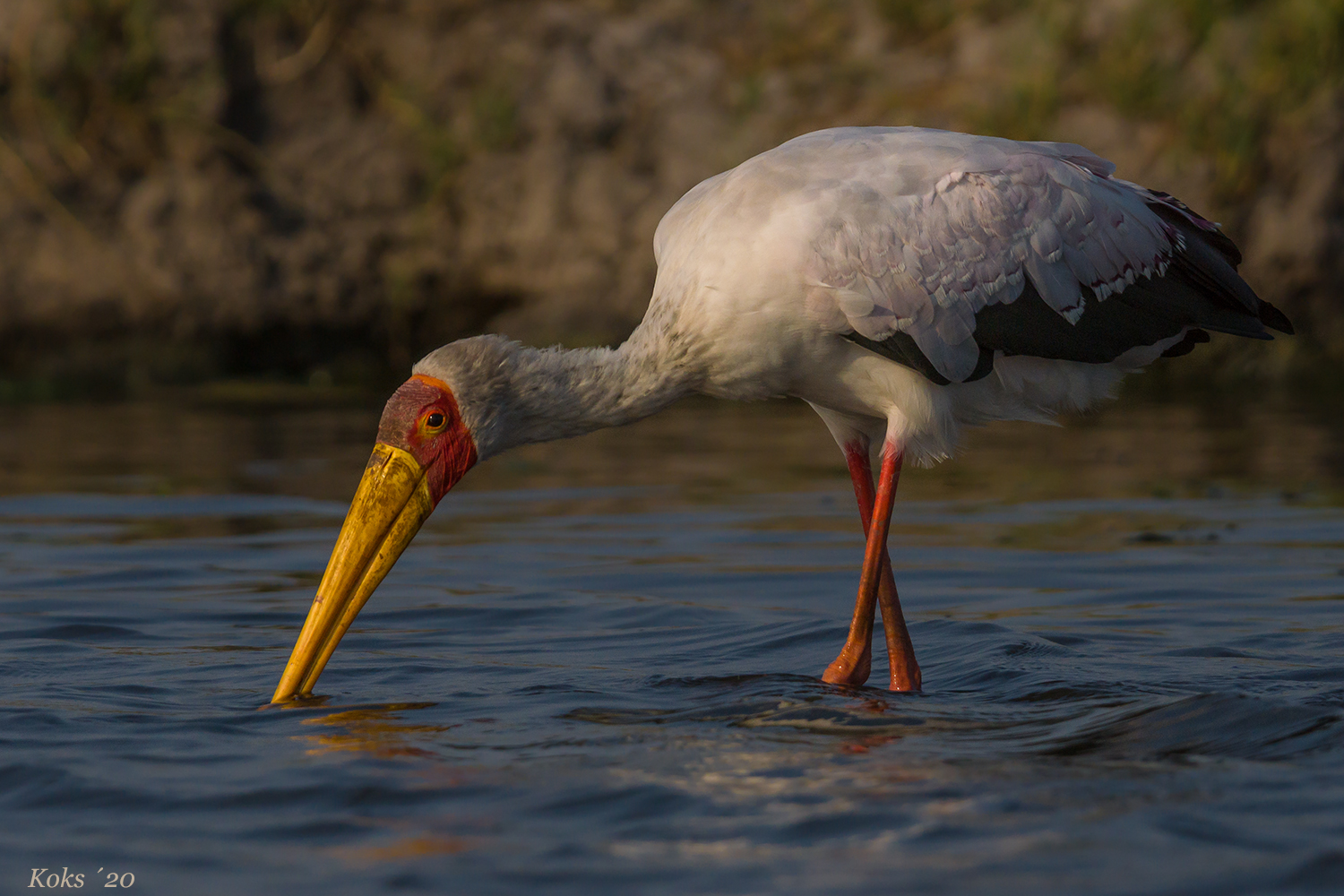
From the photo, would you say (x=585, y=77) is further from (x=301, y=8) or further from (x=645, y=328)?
(x=645, y=328)

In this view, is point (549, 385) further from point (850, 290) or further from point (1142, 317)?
point (1142, 317)

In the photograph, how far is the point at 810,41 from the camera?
14.1 m

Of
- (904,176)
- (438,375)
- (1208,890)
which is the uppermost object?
(904,176)

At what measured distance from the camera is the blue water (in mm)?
3127

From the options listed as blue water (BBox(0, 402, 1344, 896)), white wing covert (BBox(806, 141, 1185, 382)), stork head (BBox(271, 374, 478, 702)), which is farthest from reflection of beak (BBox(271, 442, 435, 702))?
white wing covert (BBox(806, 141, 1185, 382))

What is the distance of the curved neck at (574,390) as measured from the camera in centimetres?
485

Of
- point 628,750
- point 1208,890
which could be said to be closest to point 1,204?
point 628,750

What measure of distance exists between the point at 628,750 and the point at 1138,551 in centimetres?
355

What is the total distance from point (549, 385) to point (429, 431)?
344 mm
